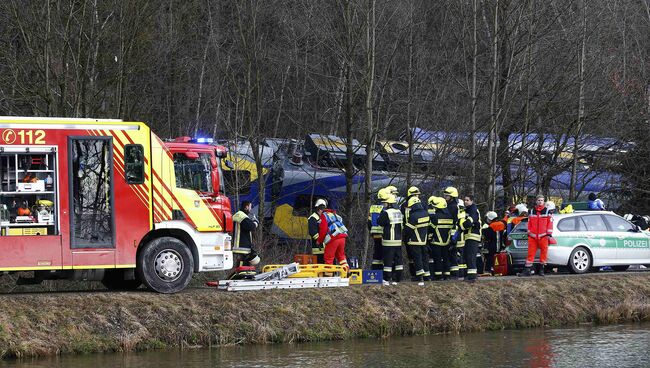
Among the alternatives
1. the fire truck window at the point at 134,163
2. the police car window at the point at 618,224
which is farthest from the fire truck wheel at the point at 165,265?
the police car window at the point at 618,224

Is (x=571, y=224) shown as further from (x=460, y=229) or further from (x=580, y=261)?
(x=460, y=229)

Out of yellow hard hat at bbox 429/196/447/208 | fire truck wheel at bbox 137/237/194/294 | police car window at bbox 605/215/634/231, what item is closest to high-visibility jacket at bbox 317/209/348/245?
yellow hard hat at bbox 429/196/447/208

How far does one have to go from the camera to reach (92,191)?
53.3 ft

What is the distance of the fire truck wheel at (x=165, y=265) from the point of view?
656 inches

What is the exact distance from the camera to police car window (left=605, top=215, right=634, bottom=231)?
22.8 metres

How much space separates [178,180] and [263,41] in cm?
1478

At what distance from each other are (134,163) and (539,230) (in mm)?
8802

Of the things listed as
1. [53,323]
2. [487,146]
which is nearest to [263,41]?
[487,146]

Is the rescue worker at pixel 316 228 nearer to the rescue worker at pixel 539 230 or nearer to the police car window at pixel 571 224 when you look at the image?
the rescue worker at pixel 539 230

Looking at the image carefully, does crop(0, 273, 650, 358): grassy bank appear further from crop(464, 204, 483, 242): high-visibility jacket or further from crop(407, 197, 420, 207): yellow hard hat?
crop(407, 197, 420, 207): yellow hard hat

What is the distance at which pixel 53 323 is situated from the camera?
14.8 m

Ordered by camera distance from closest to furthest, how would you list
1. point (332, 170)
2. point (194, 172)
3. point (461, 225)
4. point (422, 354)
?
point (422, 354), point (194, 172), point (461, 225), point (332, 170)

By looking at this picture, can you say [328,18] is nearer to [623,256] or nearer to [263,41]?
[263,41]

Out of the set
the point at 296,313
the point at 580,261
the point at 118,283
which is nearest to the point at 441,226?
the point at 580,261
